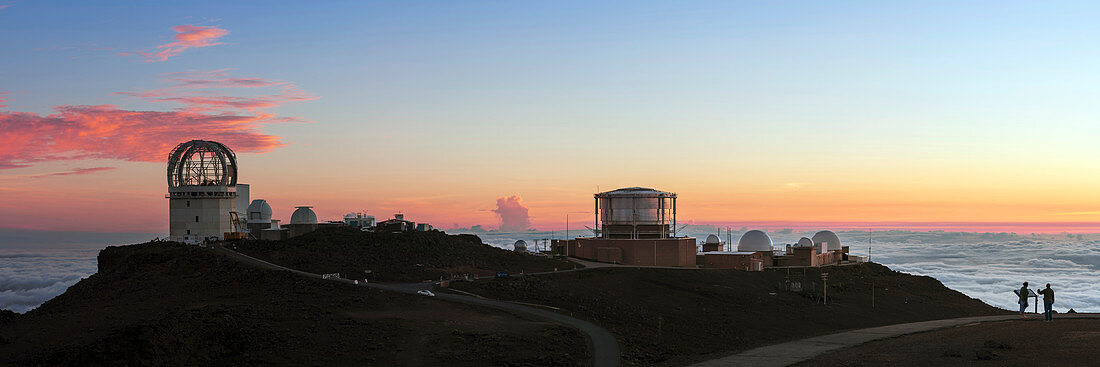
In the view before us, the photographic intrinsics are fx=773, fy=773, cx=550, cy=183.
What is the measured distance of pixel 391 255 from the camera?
2121 inches

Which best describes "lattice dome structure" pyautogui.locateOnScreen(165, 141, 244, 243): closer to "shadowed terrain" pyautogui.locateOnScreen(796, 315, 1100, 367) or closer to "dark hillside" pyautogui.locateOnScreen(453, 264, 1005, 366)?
"dark hillside" pyautogui.locateOnScreen(453, 264, 1005, 366)

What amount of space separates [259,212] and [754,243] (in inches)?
1825

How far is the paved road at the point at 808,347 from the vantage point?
27578 millimetres

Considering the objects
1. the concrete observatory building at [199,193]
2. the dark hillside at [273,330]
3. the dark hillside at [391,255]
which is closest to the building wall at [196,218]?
the concrete observatory building at [199,193]

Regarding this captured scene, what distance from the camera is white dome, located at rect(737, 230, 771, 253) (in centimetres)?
7075

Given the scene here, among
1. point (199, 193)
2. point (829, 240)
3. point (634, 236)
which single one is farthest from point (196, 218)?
point (829, 240)

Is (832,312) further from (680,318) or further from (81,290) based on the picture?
(81,290)

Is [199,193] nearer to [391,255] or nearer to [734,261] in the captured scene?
[391,255]

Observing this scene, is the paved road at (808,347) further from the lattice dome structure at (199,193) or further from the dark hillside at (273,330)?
the lattice dome structure at (199,193)

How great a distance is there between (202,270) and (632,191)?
36.5 meters

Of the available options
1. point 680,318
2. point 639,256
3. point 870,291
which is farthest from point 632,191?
point 680,318

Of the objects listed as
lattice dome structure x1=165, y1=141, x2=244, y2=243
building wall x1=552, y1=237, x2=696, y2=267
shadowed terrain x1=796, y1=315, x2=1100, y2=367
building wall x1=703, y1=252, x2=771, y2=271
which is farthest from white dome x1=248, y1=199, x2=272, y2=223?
shadowed terrain x1=796, y1=315, x2=1100, y2=367

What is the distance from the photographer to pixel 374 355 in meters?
27.6

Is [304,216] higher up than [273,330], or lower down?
higher up
